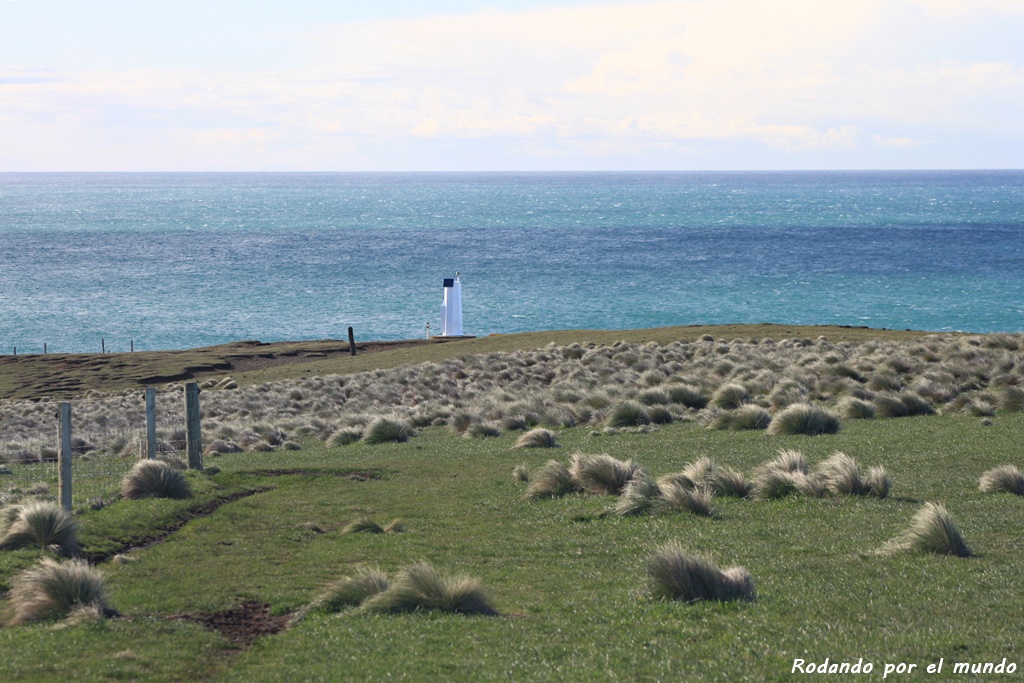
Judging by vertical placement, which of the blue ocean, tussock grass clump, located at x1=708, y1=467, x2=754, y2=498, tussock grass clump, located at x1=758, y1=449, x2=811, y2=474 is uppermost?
tussock grass clump, located at x1=758, y1=449, x2=811, y2=474

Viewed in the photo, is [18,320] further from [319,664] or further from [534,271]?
[319,664]

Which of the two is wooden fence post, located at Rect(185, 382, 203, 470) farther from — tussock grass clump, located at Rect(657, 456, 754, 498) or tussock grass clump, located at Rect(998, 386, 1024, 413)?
tussock grass clump, located at Rect(998, 386, 1024, 413)

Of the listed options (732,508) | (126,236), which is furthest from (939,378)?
(126,236)

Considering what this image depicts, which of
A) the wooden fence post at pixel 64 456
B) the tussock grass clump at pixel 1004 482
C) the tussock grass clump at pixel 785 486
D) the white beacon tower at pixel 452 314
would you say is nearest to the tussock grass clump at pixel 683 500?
the tussock grass clump at pixel 785 486

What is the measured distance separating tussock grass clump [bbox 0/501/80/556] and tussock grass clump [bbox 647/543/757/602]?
608 cm

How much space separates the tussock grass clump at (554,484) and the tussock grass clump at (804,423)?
235 inches

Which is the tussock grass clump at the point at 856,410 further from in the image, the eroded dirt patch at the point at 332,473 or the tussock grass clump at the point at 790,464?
the eroded dirt patch at the point at 332,473

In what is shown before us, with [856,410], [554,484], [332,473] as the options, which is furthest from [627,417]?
[554,484]

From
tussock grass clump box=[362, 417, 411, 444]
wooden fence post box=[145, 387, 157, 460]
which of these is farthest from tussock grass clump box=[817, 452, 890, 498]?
tussock grass clump box=[362, 417, 411, 444]

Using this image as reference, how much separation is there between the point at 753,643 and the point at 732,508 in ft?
16.8

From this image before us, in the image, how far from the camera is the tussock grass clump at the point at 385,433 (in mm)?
21062

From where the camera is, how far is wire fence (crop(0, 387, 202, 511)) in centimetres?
1397

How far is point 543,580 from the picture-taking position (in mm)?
9203

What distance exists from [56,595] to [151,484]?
201 inches
